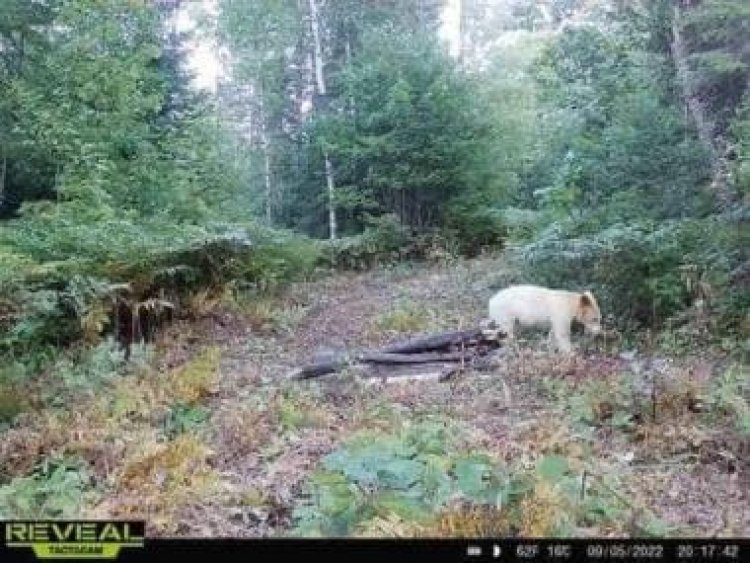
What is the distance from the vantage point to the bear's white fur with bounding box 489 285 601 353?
8.05 metres

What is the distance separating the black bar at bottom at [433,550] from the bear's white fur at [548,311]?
4.87 metres

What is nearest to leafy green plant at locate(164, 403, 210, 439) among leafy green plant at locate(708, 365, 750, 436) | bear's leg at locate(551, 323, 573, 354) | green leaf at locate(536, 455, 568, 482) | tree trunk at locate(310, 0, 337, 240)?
green leaf at locate(536, 455, 568, 482)

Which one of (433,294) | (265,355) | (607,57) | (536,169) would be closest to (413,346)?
(265,355)

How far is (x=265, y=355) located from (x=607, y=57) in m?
7.78

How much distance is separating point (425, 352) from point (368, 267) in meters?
8.47

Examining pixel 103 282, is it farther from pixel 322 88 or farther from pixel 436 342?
pixel 322 88

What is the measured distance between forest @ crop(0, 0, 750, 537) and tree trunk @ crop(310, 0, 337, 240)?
110mm

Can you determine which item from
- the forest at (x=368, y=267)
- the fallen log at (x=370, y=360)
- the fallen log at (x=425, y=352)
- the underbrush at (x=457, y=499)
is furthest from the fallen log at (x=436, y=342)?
the underbrush at (x=457, y=499)

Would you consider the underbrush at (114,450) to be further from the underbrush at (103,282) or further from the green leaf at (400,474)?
the green leaf at (400,474)

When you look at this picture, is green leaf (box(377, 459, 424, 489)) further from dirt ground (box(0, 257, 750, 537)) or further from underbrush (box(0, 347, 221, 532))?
underbrush (box(0, 347, 221, 532))

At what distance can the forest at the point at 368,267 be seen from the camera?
179 inches

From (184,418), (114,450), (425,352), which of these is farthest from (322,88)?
(114,450)

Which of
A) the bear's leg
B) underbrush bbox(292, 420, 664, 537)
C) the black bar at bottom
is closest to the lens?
the black bar at bottom

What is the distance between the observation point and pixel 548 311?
8.12 metres
